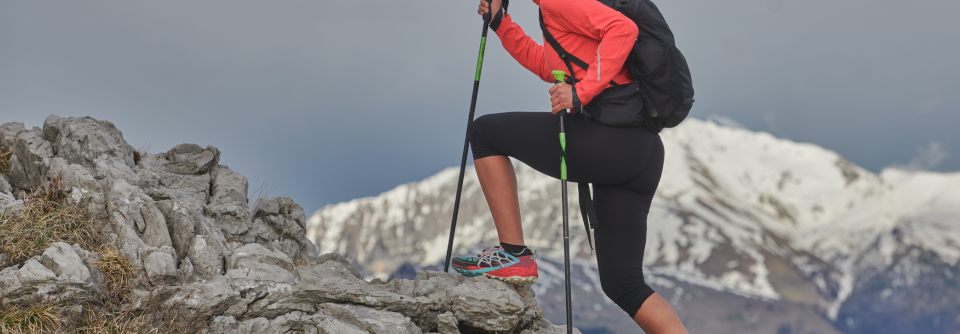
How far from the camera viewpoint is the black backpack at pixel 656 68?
13.5 feet

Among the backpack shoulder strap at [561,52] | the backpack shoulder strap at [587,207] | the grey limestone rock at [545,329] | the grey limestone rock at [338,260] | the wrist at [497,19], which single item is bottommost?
the grey limestone rock at [545,329]

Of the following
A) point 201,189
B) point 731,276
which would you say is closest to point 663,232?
point 731,276

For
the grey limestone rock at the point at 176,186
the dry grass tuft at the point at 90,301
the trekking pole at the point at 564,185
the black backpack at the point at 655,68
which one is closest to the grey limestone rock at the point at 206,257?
the dry grass tuft at the point at 90,301

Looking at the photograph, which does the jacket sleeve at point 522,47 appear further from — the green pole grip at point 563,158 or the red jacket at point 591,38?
the green pole grip at point 563,158

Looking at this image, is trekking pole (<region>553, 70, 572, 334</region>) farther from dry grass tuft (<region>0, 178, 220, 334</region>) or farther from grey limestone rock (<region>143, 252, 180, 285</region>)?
grey limestone rock (<region>143, 252, 180, 285</region>)

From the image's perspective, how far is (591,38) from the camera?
4.25 metres

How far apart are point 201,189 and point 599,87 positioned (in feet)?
19.5

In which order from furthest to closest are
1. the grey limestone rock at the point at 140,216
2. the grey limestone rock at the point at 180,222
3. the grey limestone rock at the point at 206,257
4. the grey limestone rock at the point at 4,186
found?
the grey limestone rock at the point at 4,186 < the grey limestone rock at the point at 180,222 < the grey limestone rock at the point at 140,216 < the grey limestone rock at the point at 206,257

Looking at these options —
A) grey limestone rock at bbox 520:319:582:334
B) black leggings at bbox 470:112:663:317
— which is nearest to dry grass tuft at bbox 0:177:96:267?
black leggings at bbox 470:112:663:317

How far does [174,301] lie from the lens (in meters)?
4.81

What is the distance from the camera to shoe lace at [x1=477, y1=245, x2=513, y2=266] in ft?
16.8

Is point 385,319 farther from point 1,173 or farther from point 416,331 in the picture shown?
point 1,173

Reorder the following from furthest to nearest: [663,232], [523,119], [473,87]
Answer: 1. [663,232]
2. [473,87]
3. [523,119]

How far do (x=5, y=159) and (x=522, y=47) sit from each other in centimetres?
690
